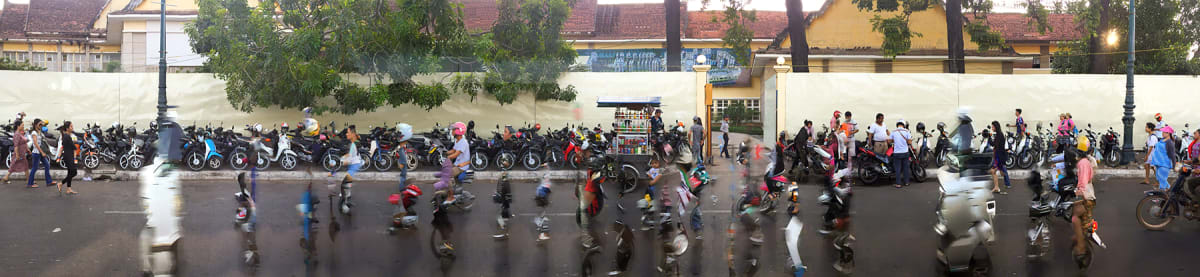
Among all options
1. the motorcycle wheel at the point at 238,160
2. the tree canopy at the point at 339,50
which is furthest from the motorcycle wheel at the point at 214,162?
the tree canopy at the point at 339,50

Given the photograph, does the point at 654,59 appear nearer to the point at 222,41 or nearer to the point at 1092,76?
the point at 1092,76

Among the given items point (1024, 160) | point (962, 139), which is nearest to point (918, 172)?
point (1024, 160)

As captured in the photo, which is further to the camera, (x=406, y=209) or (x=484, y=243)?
(x=406, y=209)

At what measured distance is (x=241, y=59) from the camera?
16.6 meters

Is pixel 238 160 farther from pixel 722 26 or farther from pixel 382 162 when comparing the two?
pixel 722 26

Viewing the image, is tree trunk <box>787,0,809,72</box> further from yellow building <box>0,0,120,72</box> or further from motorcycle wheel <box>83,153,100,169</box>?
yellow building <box>0,0,120,72</box>

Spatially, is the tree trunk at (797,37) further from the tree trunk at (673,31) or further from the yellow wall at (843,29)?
the yellow wall at (843,29)

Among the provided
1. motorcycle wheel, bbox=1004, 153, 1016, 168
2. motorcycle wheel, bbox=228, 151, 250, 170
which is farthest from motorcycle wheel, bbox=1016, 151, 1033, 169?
motorcycle wheel, bbox=228, 151, 250, 170

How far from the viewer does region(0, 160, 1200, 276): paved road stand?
22.7 feet

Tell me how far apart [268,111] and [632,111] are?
976 cm

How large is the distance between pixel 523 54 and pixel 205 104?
26.9ft

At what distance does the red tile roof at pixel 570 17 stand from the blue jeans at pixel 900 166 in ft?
66.9

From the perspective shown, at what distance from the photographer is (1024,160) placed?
15.3m

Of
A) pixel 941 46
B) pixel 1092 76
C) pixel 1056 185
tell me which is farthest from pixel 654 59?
pixel 1056 185
